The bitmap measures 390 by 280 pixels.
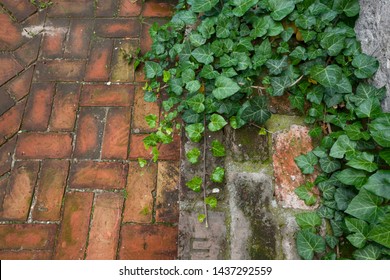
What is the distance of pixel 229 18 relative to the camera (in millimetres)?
1835

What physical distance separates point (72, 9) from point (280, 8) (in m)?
1.53

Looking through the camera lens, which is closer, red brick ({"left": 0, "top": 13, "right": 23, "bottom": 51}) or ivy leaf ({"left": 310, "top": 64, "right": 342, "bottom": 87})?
ivy leaf ({"left": 310, "top": 64, "right": 342, "bottom": 87})

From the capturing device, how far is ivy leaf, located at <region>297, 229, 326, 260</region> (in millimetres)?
1451

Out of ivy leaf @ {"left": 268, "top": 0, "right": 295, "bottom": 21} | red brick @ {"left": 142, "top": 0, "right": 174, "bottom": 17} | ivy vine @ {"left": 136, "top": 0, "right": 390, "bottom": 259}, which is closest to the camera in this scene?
ivy vine @ {"left": 136, "top": 0, "right": 390, "bottom": 259}

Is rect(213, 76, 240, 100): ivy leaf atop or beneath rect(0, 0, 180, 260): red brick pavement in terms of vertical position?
atop

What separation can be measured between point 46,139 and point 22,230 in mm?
535

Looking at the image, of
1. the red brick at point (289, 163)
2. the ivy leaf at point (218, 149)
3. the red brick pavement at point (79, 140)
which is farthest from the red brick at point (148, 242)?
the red brick at point (289, 163)

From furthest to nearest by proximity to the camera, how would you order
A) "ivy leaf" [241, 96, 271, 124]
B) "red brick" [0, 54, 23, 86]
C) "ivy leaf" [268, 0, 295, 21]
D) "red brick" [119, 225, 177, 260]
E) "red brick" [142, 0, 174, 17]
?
1. "red brick" [142, 0, 174, 17]
2. "red brick" [0, 54, 23, 86]
3. "red brick" [119, 225, 177, 260]
4. "ivy leaf" [268, 0, 295, 21]
5. "ivy leaf" [241, 96, 271, 124]

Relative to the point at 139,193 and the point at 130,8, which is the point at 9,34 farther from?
the point at 139,193

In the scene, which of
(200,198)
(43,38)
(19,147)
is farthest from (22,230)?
(43,38)

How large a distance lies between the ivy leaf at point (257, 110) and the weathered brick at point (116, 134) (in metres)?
0.80

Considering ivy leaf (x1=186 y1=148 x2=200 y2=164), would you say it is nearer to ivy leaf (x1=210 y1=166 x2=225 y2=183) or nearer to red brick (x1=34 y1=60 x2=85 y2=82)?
ivy leaf (x1=210 y1=166 x2=225 y2=183)

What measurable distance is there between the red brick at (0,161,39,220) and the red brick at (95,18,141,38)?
3.23 ft

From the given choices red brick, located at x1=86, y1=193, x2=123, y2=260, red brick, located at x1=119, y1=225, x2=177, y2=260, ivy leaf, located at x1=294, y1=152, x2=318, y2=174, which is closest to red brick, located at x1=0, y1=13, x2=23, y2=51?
red brick, located at x1=86, y1=193, x2=123, y2=260
